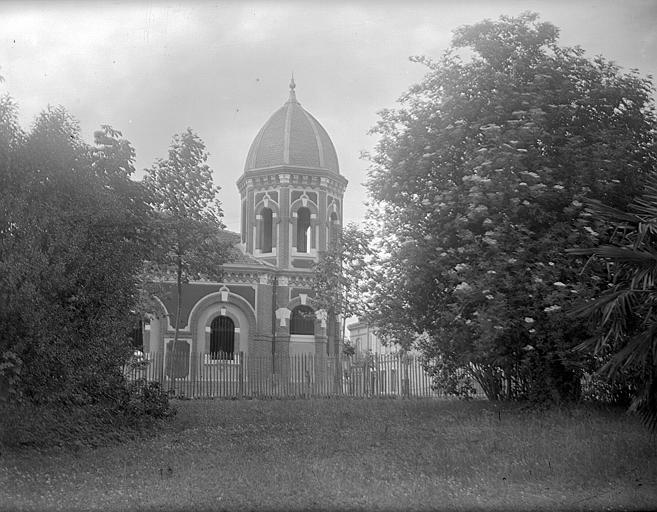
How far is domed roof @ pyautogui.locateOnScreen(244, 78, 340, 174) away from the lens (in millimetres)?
42438

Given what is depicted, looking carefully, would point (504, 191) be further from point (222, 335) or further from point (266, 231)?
point (266, 231)

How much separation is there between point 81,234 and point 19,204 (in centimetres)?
124

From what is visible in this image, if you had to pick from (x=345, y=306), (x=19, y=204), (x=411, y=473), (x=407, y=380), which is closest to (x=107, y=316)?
(x=19, y=204)

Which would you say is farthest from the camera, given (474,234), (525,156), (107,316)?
(474,234)

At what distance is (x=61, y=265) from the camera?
1364cm

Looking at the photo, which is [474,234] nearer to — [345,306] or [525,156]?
[525,156]

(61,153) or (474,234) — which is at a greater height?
(61,153)

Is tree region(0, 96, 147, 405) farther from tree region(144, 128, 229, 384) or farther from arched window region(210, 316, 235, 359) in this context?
arched window region(210, 316, 235, 359)

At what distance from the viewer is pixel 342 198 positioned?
4416 centimetres

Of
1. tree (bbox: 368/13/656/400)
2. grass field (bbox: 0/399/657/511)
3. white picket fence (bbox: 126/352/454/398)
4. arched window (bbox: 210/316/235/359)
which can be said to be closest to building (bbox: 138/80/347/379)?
arched window (bbox: 210/316/235/359)

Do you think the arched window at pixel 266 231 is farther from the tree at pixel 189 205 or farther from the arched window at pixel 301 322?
the tree at pixel 189 205

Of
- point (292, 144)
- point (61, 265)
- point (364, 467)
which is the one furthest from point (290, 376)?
point (364, 467)

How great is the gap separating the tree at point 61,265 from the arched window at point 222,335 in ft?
73.9

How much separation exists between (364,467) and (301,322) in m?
29.1
